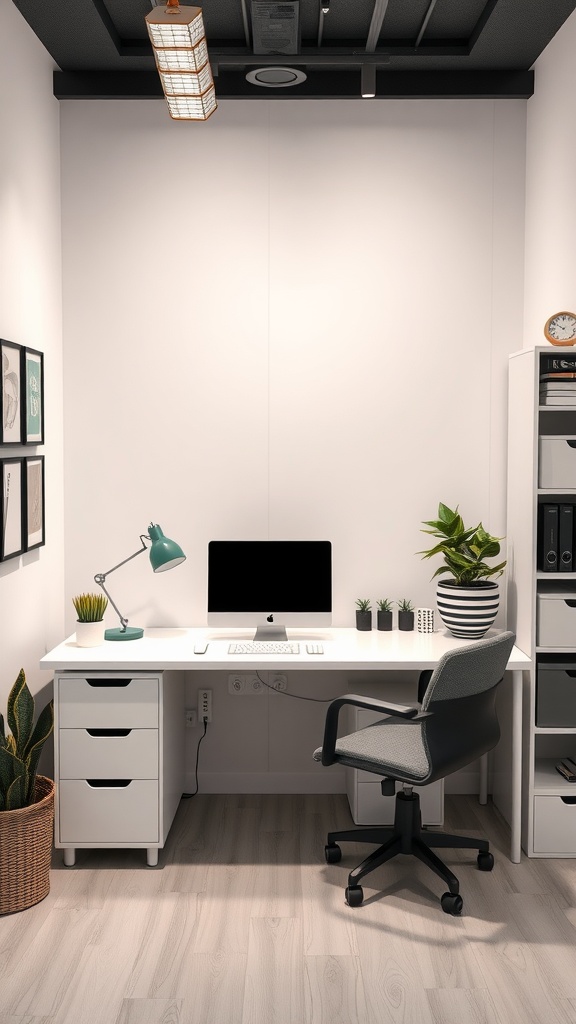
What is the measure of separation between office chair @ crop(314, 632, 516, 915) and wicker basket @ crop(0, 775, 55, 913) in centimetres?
95

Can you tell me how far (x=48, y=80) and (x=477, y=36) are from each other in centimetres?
170

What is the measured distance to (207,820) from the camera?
12.0ft

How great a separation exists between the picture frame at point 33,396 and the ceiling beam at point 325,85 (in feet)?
3.79

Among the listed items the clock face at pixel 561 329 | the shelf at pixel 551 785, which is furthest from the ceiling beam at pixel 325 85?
the shelf at pixel 551 785

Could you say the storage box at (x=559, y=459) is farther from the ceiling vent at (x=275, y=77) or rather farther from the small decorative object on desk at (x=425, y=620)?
the ceiling vent at (x=275, y=77)

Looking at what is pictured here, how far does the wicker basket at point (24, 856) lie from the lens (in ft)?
9.39

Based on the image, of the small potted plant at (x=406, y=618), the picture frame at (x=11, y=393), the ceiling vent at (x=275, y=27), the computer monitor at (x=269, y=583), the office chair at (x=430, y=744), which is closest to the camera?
the office chair at (x=430, y=744)

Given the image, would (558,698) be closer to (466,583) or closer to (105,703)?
(466,583)

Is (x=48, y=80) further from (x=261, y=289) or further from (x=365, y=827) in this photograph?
(x=365, y=827)

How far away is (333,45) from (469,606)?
231 cm

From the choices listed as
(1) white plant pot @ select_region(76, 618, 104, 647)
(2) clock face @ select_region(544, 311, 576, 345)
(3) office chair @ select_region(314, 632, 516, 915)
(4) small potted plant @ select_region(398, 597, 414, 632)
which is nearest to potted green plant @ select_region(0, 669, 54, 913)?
→ (1) white plant pot @ select_region(76, 618, 104, 647)

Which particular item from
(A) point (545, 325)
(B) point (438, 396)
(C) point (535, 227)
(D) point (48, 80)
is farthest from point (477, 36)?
(D) point (48, 80)

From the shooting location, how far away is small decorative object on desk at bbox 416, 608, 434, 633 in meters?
3.68

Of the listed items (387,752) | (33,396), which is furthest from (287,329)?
(387,752)
